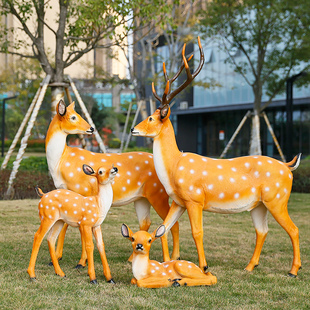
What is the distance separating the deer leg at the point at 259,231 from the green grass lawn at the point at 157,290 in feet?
0.36

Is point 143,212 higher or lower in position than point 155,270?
higher

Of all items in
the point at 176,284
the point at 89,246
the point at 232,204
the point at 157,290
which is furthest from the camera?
the point at 232,204

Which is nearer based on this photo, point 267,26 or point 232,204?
point 232,204

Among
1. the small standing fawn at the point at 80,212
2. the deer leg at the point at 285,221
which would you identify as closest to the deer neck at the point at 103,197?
the small standing fawn at the point at 80,212

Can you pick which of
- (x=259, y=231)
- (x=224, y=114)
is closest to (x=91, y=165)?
(x=259, y=231)

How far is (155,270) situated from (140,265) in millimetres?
177

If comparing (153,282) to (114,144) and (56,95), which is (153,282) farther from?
(114,144)

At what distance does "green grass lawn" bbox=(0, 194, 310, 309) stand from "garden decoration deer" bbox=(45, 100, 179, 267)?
2.04 feet

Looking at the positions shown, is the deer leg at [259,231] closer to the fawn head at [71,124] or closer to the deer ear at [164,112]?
the deer ear at [164,112]

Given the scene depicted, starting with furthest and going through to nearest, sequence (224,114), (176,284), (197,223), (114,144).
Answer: (114,144) → (224,114) → (197,223) → (176,284)

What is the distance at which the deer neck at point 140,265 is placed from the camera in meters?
4.68

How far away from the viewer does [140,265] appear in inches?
185

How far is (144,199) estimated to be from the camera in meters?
5.99

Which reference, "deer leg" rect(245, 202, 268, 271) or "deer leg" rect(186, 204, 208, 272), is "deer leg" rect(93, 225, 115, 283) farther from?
"deer leg" rect(245, 202, 268, 271)
